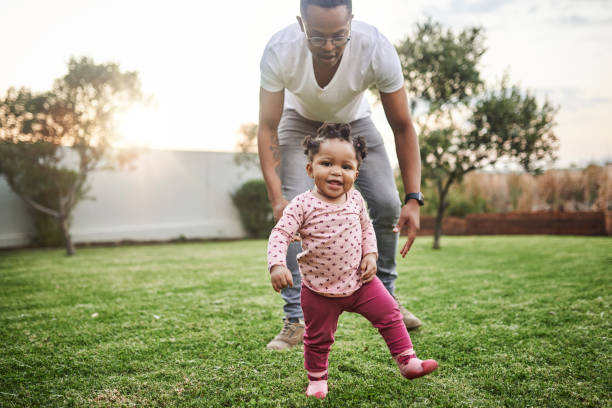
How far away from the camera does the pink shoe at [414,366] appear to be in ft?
5.45

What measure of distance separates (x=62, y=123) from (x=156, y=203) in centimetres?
431

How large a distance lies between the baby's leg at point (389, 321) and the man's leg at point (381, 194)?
77 centimetres

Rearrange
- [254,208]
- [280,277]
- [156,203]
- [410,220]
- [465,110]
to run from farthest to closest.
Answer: [254,208], [156,203], [465,110], [410,220], [280,277]

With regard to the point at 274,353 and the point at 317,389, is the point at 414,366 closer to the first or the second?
the point at 317,389

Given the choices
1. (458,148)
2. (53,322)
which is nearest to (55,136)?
(53,322)

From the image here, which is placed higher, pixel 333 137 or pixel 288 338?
pixel 333 137

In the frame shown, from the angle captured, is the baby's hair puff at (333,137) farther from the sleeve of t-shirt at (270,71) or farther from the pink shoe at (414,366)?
the pink shoe at (414,366)

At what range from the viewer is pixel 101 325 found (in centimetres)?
297

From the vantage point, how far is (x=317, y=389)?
1730 mm

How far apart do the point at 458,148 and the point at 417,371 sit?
7111 mm

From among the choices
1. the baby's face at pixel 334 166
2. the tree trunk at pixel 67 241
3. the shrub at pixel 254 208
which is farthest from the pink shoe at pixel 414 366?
the shrub at pixel 254 208

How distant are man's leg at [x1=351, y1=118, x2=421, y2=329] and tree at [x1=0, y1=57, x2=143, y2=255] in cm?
864

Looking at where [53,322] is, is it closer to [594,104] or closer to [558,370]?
[558,370]

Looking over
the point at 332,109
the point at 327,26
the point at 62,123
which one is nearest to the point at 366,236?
the point at 332,109
